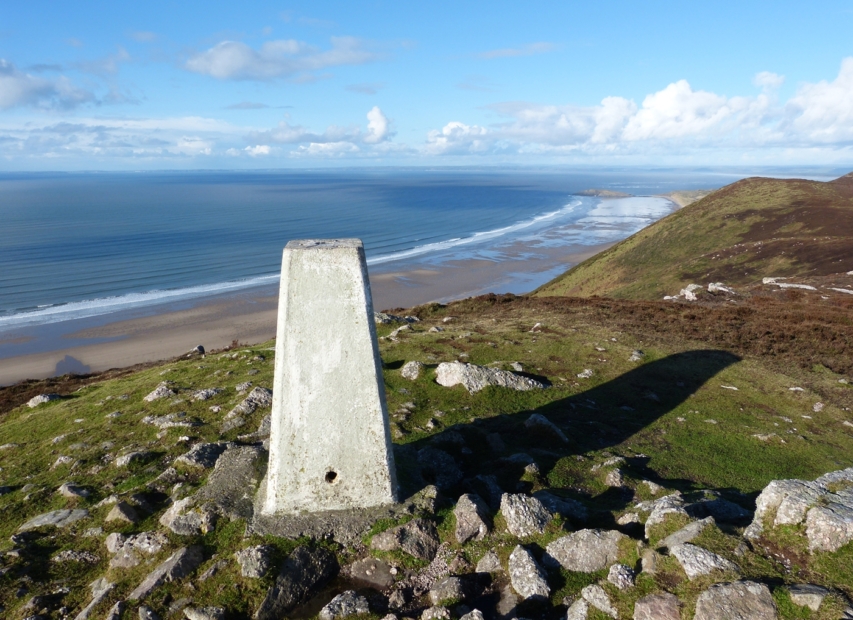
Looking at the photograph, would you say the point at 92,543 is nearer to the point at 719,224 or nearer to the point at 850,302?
the point at 850,302

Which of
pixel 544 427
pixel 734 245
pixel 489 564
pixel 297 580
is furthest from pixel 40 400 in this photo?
pixel 734 245

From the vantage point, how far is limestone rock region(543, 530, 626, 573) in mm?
8844

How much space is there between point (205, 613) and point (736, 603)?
780 centimetres

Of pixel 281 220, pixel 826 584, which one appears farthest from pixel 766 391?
pixel 281 220

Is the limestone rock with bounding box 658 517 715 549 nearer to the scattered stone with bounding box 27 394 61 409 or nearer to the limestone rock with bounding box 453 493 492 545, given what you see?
the limestone rock with bounding box 453 493 492 545

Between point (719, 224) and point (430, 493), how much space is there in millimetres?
80712

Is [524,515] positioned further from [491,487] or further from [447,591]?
[491,487]

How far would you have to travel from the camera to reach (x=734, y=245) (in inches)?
2635

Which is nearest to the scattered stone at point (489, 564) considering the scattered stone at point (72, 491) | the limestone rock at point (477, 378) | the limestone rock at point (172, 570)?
the limestone rock at point (172, 570)

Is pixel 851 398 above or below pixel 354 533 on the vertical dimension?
below

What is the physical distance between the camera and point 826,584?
7.32 meters

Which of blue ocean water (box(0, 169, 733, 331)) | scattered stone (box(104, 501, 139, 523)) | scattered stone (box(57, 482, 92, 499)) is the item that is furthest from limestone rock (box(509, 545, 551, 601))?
blue ocean water (box(0, 169, 733, 331))

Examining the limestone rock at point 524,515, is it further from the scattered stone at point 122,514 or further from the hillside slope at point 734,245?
the hillside slope at point 734,245

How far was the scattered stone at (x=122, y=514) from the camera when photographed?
10820 millimetres
